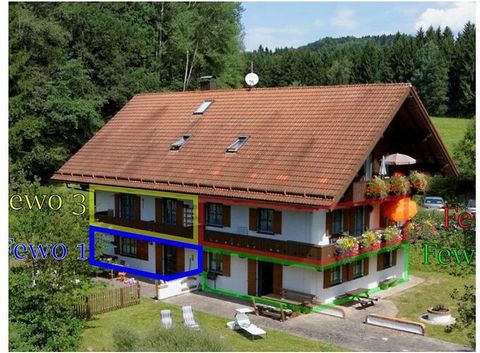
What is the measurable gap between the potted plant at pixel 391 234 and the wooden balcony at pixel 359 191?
2.10 metres

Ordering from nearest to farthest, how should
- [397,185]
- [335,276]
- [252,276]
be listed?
1. [335,276]
2. [252,276]
3. [397,185]

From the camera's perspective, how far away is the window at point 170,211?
2703 centimetres

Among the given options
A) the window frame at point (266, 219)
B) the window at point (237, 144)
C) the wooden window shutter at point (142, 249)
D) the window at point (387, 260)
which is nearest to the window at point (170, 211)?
the wooden window shutter at point (142, 249)

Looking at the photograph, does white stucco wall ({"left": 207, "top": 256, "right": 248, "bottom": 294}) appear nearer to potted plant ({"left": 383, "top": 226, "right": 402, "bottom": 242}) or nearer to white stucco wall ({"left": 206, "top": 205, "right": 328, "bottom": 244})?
→ white stucco wall ({"left": 206, "top": 205, "right": 328, "bottom": 244})

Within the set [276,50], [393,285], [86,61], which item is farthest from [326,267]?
[276,50]

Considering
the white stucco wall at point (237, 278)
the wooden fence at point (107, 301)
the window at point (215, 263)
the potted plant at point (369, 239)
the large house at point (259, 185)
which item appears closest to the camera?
the wooden fence at point (107, 301)

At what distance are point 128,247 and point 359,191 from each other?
1089 centimetres

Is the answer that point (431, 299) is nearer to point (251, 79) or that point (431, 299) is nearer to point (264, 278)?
point (264, 278)

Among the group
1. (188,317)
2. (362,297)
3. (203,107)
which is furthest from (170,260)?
(362,297)

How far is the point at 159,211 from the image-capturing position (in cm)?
2747

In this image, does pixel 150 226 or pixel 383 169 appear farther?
pixel 150 226

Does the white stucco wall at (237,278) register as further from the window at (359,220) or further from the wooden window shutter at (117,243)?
the wooden window shutter at (117,243)

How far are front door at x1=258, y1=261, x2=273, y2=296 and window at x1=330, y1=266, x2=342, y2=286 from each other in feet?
7.38

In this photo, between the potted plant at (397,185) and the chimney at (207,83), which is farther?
the chimney at (207,83)
